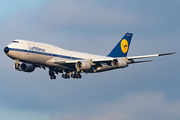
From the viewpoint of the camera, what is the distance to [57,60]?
67938 mm

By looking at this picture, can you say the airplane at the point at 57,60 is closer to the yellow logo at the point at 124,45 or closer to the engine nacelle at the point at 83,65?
the engine nacelle at the point at 83,65

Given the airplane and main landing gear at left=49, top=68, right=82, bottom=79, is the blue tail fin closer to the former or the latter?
the airplane

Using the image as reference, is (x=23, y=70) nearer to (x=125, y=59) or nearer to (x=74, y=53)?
(x=74, y=53)

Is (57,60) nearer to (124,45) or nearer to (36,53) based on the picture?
(36,53)

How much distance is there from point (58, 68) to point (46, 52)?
5.68 m

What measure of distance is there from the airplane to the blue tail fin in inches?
171

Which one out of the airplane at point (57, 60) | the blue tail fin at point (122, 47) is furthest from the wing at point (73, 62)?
the blue tail fin at point (122, 47)

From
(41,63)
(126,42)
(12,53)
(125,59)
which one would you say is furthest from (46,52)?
(126,42)

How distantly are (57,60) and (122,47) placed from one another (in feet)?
64.5

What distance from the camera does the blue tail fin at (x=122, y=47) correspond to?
266 feet

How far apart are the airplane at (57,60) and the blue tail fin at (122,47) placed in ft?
14.2

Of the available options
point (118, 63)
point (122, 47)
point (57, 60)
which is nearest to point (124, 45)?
point (122, 47)

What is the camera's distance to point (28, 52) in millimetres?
64062

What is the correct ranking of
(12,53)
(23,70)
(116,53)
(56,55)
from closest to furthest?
(12,53), (56,55), (23,70), (116,53)
